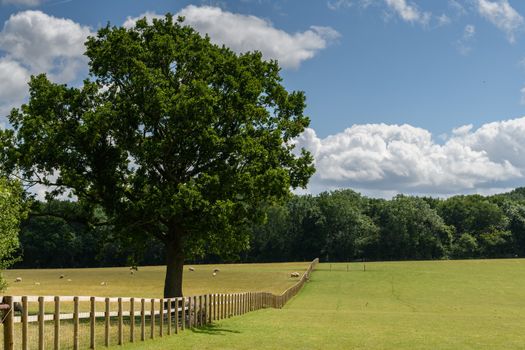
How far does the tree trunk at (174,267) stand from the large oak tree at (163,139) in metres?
0.08

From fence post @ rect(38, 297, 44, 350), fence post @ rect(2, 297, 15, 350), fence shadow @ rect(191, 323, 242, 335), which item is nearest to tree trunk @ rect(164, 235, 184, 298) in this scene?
fence shadow @ rect(191, 323, 242, 335)

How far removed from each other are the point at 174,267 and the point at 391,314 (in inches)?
521

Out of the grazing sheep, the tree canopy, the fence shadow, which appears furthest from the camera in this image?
the tree canopy

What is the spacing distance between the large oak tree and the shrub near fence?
452cm

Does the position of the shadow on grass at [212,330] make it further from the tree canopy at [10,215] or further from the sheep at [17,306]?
the tree canopy at [10,215]

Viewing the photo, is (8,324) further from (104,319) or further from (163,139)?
(163,139)

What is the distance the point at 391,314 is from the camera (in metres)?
36.3

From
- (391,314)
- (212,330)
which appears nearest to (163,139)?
(212,330)

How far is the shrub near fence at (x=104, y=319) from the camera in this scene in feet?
36.5

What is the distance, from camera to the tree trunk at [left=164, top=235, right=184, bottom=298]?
33656 mm

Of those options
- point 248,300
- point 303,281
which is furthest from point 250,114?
point 303,281

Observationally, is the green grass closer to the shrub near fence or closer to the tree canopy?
the shrub near fence

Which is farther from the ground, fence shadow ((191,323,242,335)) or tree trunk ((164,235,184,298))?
tree trunk ((164,235,184,298))

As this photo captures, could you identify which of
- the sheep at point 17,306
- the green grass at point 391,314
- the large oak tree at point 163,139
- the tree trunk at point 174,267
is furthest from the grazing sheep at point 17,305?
the tree trunk at point 174,267
